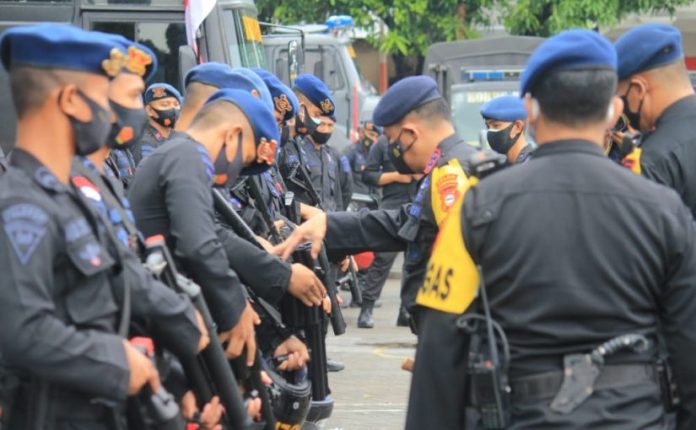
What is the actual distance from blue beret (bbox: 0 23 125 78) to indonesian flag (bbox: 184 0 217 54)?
7496 mm

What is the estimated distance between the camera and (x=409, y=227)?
237 inches

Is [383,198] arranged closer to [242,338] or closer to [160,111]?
[160,111]

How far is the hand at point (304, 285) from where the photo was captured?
240 inches

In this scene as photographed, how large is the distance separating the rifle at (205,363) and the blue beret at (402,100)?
67.6 inches

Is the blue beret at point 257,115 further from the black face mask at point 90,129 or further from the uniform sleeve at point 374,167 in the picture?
the uniform sleeve at point 374,167

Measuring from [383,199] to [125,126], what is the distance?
10.4m

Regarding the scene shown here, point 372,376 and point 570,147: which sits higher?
point 570,147

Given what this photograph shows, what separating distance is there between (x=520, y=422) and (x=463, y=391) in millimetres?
208

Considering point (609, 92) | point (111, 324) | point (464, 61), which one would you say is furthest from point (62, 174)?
point (464, 61)

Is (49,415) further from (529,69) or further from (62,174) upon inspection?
(529,69)

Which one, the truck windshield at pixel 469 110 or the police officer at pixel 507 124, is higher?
the police officer at pixel 507 124

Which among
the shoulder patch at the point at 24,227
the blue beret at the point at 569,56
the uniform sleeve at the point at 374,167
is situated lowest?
the uniform sleeve at the point at 374,167

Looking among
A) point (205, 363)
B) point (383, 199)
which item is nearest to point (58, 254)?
point (205, 363)

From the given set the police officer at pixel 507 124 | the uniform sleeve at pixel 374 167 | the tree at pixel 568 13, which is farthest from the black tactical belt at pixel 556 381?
the tree at pixel 568 13
